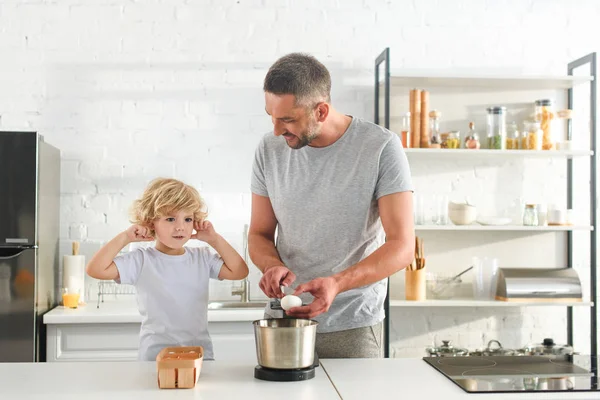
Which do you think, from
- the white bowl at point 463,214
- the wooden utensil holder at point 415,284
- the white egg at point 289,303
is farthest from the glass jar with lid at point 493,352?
the white egg at point 289,303

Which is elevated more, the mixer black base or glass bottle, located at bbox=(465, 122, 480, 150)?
glass bottle, located at bbox=(465, 122, 480, 150)

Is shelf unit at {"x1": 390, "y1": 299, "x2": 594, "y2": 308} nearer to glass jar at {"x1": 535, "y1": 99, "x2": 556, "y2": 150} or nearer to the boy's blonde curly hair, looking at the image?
glass jar at {"x1": 535, "y1": 99, "x2": 556, "y2": 150}

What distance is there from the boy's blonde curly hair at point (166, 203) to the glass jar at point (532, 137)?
79.4 inches

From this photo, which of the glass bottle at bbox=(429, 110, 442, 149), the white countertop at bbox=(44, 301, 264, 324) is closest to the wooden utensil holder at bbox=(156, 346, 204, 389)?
the white countertop at bbox=(44, 301, 264, 324)

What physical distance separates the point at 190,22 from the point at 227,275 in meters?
1.84

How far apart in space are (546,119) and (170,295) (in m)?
2.40

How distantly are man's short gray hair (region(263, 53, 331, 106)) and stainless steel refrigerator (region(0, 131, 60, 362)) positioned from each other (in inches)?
65.6

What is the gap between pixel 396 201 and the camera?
2.28 metres

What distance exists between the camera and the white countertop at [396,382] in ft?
5.79

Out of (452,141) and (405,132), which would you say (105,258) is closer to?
(405,132)

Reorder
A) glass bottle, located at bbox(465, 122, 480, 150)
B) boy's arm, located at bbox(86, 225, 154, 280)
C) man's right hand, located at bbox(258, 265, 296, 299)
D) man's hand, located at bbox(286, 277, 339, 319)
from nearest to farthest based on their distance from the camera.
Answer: man's hand, located at bbox(286, 277, 339, 319) < man's right hand, located at bbox(258, 265, 296, 299) < boy's arm, located at bbox(86, 225, 154, 280) < glass bottle, located at bbox(465, 122, 480, 150)

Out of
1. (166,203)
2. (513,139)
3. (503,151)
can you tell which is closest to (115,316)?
(166,203)

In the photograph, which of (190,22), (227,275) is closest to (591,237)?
(227,275)

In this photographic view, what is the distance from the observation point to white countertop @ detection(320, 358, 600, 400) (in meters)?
1.76
